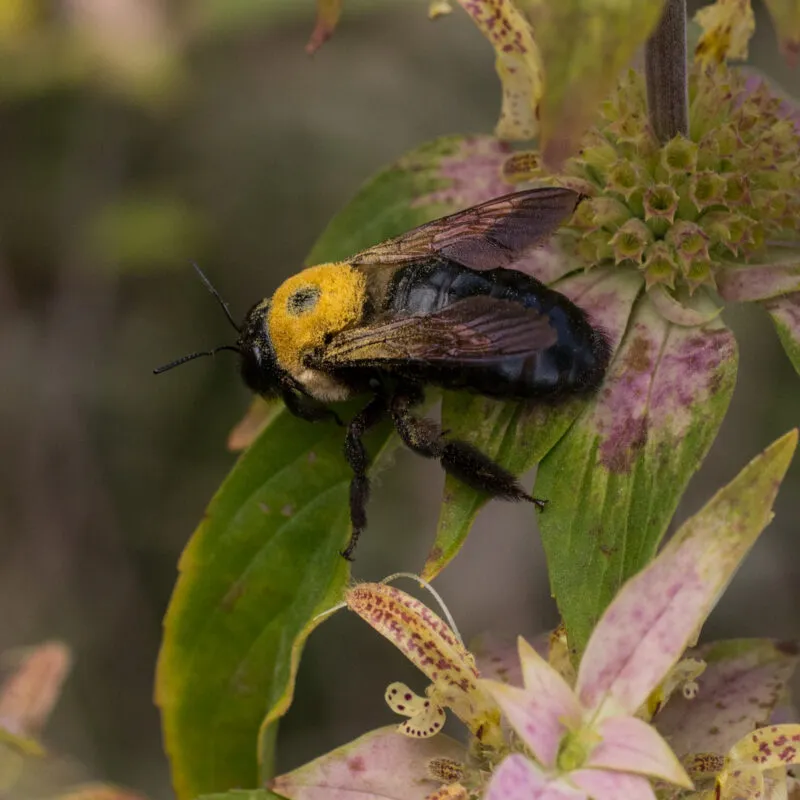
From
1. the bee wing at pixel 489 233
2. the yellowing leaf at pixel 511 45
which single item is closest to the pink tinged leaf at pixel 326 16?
the yellowing leaf at pixel 511 45

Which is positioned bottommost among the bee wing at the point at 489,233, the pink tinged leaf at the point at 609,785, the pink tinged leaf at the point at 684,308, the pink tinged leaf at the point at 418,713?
the pink tinged leaf at the point at 418,713

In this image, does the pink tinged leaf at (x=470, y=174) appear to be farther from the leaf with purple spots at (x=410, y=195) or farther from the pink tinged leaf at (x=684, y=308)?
the pink tinged leaf at (x=684, y=308)

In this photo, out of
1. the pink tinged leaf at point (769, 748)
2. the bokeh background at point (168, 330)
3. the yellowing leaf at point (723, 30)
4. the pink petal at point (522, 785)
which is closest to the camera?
the pink petal at point (522, 785)

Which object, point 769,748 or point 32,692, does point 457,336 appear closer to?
point 769,748

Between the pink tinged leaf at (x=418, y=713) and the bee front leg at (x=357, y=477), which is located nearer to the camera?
the pink tinged leaf at (x=418, y=713)

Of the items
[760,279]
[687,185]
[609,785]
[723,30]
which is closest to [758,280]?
[760,279]

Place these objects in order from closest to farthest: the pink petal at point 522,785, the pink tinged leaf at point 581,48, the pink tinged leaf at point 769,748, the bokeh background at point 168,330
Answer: the pink tinged leaf at point 581,48 → the pink petal at point 522,785 → the pink tinged leaf at point 769,748 → the bokeh background at point 168,330

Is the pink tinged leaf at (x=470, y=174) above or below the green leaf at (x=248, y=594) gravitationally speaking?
above
